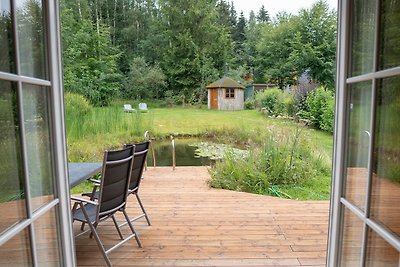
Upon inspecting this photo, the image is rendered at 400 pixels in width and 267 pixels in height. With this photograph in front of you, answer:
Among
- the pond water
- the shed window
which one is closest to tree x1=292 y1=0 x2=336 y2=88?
the shed window

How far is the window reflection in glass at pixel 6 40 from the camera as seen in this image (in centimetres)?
106

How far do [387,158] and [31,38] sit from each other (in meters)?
1.42

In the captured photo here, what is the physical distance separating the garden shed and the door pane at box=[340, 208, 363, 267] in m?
11.7

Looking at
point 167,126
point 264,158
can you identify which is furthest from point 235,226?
point 167,126

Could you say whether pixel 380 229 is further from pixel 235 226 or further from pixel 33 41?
pixel 235 226

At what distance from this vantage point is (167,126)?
10.8 metres

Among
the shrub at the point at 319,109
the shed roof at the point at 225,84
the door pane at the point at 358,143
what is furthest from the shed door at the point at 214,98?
the door pane at the point at 358,143

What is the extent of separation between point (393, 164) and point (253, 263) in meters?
1.55

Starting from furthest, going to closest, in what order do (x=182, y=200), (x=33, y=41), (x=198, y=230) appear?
(x=182, y=200) → (x=198, y=230) → (x=33, y=41)

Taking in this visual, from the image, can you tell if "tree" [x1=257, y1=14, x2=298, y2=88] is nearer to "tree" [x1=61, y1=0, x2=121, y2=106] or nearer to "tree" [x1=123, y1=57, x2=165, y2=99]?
"tree" [x1=123, y1=57, x2=165, y2=99]

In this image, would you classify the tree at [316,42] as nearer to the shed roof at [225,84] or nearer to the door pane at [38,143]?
the shed roof at [225,84]

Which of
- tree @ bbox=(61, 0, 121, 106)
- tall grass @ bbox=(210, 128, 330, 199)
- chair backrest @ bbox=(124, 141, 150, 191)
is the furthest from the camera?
tree @ bbox=(61, 0, 121, 106)

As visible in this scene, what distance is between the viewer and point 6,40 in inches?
42.8

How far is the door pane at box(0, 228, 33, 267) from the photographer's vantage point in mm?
1056
